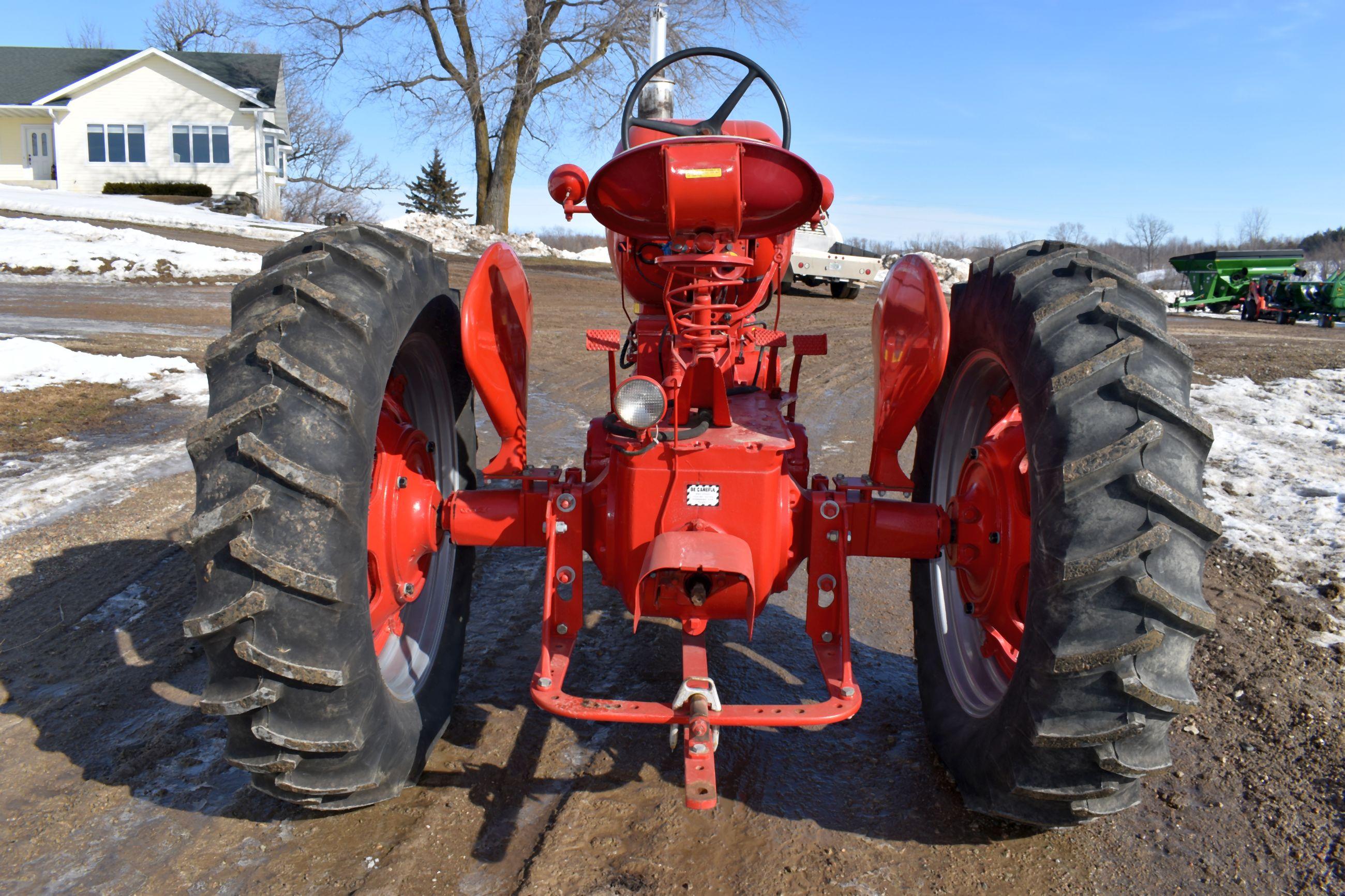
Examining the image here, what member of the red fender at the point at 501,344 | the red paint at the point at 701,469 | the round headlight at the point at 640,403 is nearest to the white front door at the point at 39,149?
the red fender at the point at 501,344

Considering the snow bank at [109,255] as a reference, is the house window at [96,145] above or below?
above

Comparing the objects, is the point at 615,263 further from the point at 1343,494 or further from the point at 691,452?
the point at 1343,494

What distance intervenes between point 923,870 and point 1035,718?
0.63 meters

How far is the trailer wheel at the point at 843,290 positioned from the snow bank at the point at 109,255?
12.6 meters

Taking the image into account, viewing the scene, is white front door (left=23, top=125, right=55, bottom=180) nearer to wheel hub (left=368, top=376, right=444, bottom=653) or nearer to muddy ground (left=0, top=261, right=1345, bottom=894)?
muddy ground (left=0, top=261, right=1345, bottom=894)

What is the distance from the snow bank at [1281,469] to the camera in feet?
15.8

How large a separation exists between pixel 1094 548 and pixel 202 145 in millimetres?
38936

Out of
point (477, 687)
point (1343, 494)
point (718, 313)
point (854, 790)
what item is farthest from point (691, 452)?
point (1343, 494)

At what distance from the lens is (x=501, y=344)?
9.75 feet

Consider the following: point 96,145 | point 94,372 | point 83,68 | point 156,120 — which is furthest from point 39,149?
point 94,372

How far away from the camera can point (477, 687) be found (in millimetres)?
3438

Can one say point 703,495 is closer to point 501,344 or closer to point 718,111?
point 501,344

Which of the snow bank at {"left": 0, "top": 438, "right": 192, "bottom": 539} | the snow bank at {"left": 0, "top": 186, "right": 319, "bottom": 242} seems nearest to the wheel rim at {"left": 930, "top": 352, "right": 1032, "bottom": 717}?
the snow bank at {"left": 0, "top": 438, "right": 192, "bottom": 539}

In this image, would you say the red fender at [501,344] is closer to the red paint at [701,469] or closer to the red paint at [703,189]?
the red paint at [701,469]
